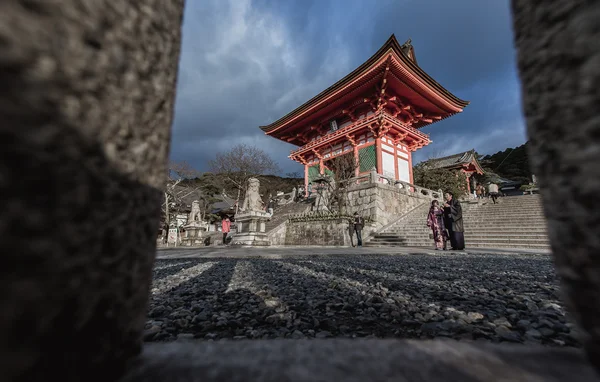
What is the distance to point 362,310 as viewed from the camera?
4.99 ft

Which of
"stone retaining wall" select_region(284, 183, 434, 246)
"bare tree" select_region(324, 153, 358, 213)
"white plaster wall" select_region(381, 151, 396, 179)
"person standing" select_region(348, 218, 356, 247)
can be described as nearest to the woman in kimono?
"person standing" select_region(348, 218, 356, 247)

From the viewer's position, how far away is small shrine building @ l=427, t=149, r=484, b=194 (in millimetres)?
22828

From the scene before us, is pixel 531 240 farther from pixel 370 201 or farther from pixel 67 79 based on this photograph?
pixel 67 79

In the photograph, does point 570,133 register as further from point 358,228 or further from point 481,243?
point 481,243

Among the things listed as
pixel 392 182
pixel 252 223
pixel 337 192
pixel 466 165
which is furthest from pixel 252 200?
pixel 466 165

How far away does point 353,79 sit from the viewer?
525 inches

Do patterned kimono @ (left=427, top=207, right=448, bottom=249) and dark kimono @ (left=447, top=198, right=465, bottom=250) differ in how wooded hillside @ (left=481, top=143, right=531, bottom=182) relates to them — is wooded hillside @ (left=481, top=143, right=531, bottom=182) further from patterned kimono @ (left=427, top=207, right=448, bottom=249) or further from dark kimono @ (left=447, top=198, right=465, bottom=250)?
dark kimono @ (left=447, top=198, right=465, bottom=250)

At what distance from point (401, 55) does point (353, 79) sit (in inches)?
93.0

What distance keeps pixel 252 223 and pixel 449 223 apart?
233 inches

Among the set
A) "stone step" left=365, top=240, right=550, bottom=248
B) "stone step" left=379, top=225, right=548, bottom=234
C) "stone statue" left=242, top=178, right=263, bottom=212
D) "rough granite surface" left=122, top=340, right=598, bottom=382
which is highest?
"stone statue" left=242, top=178, right=263, bottom=212

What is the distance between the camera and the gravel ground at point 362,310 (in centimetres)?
117

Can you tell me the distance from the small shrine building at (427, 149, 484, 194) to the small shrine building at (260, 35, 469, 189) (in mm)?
8084

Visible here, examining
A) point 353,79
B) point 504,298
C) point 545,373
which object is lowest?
A: point 504,298

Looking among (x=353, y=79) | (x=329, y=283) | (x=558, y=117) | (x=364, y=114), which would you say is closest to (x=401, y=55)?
(x=353, y=79)
